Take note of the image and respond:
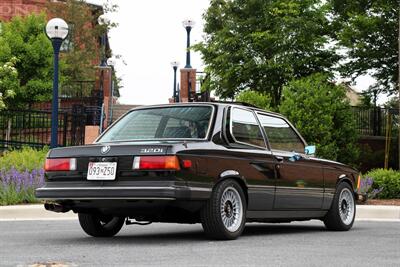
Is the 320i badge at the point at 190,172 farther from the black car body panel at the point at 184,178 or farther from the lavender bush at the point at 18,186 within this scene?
the lavender bush at the point at 18,186

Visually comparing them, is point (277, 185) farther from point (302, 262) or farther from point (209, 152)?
point (302, 262)

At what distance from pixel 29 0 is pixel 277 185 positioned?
37820 mm

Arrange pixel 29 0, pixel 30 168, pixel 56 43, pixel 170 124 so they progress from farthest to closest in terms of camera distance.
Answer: pixel 29 0 < pixel 56 43 < pixel 30 168 < pixel 170 124

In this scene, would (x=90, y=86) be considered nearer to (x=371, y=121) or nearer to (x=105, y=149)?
(x=371, y=121)

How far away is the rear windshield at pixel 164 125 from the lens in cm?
865

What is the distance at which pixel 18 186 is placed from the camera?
1412cm

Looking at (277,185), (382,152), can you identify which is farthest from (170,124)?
(382,152)

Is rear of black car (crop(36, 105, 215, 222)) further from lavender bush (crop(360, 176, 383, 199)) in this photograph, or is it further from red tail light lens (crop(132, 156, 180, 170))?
lavender bush (crop(360, 176, 383, 199))

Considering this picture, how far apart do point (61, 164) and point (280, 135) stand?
9.59 ft

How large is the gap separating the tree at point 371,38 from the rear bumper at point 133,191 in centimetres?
1977

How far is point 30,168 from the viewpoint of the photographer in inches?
618

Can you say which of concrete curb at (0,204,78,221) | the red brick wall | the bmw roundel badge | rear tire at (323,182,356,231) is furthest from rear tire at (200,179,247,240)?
the red brick wall

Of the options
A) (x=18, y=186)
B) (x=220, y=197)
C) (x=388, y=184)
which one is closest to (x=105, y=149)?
(x=220, y=197)

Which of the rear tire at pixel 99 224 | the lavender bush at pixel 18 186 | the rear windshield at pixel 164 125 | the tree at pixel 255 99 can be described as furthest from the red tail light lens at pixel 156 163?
the tree at pixel 255 99
